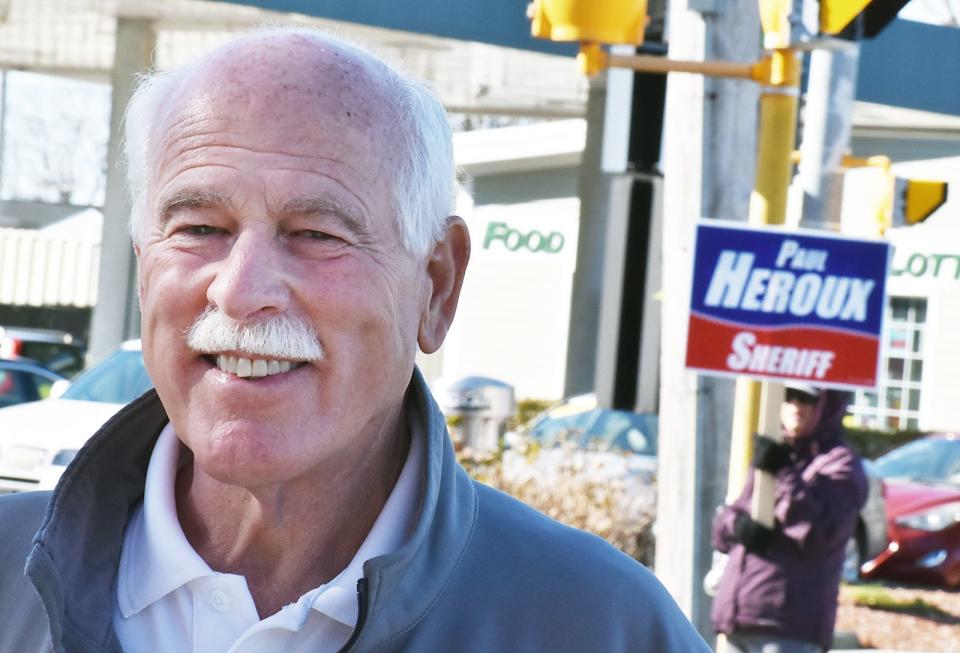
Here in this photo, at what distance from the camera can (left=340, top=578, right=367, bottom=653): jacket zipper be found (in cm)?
215

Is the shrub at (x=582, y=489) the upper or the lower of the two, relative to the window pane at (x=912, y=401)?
lower

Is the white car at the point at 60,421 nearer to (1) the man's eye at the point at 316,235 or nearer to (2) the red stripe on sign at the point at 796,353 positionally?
(2) the red stripe on sign at the point at 796,353

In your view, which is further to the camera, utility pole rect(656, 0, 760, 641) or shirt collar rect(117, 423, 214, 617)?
utility pole rect(656, 0, 760, 641)

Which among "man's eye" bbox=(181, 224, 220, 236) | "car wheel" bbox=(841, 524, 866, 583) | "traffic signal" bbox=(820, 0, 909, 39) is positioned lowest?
"car wheel" bbox=(841, 524, 866, 583)

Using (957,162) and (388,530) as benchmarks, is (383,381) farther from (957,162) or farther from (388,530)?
(957,162)

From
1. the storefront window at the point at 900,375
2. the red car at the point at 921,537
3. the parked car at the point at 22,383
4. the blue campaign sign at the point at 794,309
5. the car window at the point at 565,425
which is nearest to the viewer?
the blue campaign sign at the point at 794,309

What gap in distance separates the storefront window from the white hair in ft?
86.1

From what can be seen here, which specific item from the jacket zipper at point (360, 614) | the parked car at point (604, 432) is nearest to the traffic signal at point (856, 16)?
the jacket zipper at point (360, 614)

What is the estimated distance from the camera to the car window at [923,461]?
628 inches

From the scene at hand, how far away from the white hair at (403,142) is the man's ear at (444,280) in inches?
1.4

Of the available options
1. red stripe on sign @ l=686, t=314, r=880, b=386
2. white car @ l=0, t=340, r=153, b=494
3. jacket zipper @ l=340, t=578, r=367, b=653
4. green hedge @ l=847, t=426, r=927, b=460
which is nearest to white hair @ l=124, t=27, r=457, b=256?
jacket zipper @ l=340, t=578, r=367, b=653

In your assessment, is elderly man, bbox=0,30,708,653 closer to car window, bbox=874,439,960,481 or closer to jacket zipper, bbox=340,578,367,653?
jacket zipper, bbox=340,578,367,653

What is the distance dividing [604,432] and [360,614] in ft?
38.1

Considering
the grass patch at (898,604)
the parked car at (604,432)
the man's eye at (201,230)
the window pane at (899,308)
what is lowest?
the grass patch at (898,604)
